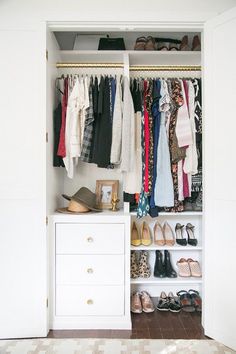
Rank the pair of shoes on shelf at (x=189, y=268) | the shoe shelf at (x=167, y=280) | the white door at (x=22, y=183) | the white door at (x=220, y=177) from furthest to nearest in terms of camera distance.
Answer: the pair of shoes on shelf at (x=189, y=268)
the shoe shelf at (x=167, y=280)
the white door at (x=22, y=183)
the white door at (x=220, y=177)

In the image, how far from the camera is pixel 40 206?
203cm

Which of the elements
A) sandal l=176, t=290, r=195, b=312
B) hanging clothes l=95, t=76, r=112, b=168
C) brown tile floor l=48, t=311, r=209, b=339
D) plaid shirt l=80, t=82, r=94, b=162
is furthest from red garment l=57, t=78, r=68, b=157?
sandal l=176, t=290, r=195, b=312

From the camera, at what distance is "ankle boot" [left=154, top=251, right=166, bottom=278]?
8.11 ft

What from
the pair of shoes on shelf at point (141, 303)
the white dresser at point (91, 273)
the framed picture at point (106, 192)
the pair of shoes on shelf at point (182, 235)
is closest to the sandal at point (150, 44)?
the framed picture at point (106, 192)

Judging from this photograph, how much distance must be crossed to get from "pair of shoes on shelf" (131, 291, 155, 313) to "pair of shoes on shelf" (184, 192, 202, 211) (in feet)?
→ 2.81

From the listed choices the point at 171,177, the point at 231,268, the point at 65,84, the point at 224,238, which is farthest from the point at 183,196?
the point at 65,84

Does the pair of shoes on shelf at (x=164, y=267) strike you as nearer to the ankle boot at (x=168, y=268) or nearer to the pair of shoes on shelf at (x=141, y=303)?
the ankle boot at (x=168, y=268)

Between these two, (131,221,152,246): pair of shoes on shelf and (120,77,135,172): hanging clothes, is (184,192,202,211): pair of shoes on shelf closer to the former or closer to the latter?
(131,221,152,246): pair of shoes on shelf

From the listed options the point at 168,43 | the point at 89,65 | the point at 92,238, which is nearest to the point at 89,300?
the point at 92,238

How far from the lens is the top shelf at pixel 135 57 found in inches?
94.7

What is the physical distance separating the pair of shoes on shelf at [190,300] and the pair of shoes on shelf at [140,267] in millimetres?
383

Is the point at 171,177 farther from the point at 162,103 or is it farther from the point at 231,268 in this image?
the point at 231,268

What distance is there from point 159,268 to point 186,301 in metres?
0.36

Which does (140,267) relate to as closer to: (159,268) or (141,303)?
(159,268)
